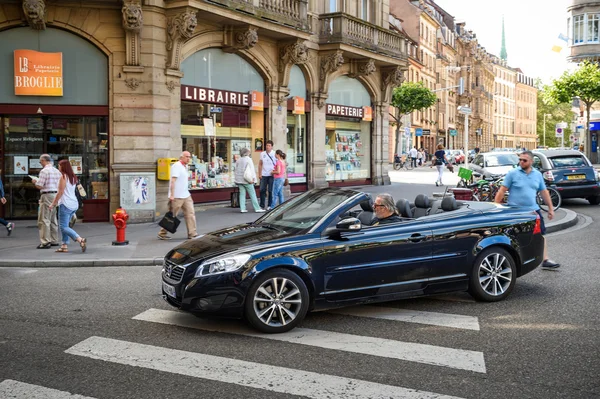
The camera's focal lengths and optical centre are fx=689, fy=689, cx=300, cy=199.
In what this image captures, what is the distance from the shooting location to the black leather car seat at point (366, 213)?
24.2 ft

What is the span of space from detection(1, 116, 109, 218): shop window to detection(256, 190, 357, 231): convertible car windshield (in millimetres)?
9731

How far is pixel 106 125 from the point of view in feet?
54.0

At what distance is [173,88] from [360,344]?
12170 mm

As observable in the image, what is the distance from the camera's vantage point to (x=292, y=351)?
5.93 m

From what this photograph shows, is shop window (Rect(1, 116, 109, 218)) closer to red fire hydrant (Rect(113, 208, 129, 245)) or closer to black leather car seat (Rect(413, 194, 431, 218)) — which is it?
red fire hydrant (Rect(113, 208, 129, 245))

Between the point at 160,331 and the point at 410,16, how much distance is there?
68.8 m

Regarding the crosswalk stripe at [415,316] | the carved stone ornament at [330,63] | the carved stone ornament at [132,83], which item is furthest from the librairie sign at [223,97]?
the crosswalk stripe at [415,316]

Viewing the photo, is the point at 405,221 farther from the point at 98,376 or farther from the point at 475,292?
the point at 98,376

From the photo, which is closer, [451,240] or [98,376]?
[98,376]

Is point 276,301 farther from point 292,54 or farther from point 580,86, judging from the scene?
point 580,86

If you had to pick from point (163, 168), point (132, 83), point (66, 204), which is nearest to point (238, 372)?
point (66, 204)

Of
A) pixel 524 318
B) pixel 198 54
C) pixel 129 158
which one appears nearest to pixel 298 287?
pixel 524 318

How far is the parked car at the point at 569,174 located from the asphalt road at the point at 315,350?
11603 mm

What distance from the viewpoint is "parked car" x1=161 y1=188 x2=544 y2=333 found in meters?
6.41
